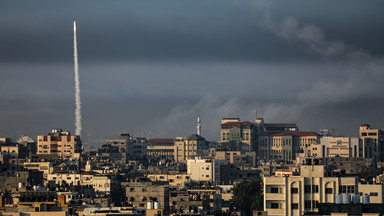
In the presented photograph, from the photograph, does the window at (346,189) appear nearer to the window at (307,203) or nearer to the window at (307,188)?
the window at (307,188)

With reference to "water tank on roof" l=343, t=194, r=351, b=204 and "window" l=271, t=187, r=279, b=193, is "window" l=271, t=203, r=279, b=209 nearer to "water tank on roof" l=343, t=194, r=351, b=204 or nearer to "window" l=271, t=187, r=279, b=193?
"window" l=271, t=187, r=279, b=193

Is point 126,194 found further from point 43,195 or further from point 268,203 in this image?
point 268,203

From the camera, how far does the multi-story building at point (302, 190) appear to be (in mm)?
104500

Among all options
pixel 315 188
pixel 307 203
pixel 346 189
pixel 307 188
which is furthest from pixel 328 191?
pixel 346 189

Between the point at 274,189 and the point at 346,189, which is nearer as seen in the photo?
the point at 274,189

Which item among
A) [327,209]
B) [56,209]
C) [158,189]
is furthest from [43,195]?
[158,189]

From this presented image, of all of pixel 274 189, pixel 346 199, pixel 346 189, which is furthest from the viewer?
pixel 346 189

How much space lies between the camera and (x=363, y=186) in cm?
12862

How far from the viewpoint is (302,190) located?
105188 mm

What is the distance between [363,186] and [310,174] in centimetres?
2224

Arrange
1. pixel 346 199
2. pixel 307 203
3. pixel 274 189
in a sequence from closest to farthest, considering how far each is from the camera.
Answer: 1. pixel 346 199
2. pixel 307 203
3. pixel 274 189

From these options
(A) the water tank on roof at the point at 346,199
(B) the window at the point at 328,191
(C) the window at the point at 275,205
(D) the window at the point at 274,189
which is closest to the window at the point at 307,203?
(B) the window at the point at 328,191

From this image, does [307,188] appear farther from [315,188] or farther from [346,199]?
[346,199]

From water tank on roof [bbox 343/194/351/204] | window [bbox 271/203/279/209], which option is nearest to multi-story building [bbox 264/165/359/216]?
window [bbox 271/203/279/209]
